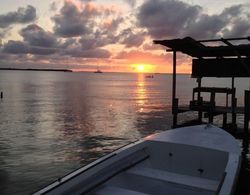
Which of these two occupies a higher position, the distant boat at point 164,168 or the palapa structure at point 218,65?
the palapa structure at point 218,65

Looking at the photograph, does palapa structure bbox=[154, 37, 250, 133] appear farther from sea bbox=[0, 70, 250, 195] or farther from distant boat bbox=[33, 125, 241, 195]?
distant boat bbox=[33, 125, 241, 195]

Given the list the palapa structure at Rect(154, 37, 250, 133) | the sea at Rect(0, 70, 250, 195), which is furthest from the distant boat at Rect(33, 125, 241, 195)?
the palapa structure at Rect(154, 37, 250, 133)

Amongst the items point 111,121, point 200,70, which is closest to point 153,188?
point 200,70

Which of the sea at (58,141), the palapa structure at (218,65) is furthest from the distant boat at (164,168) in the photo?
the palapa structure at (218,65)

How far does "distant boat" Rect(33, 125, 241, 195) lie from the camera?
26.1ft

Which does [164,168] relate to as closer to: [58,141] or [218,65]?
[218,65]

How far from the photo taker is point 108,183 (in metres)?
8.59

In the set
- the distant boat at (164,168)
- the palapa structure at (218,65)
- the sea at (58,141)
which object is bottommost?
the sea at (58,141)

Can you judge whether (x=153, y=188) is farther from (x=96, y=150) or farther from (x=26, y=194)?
(x=96, y=150)

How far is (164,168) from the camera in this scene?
10.1 meters

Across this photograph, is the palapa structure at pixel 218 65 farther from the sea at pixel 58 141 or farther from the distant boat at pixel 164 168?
the distant boat at pixel 164 168

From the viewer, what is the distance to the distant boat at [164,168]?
7953 millimetres

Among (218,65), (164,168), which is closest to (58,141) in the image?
(218,65)

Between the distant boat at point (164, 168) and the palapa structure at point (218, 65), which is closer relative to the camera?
the distant boat at point (164, 168)
